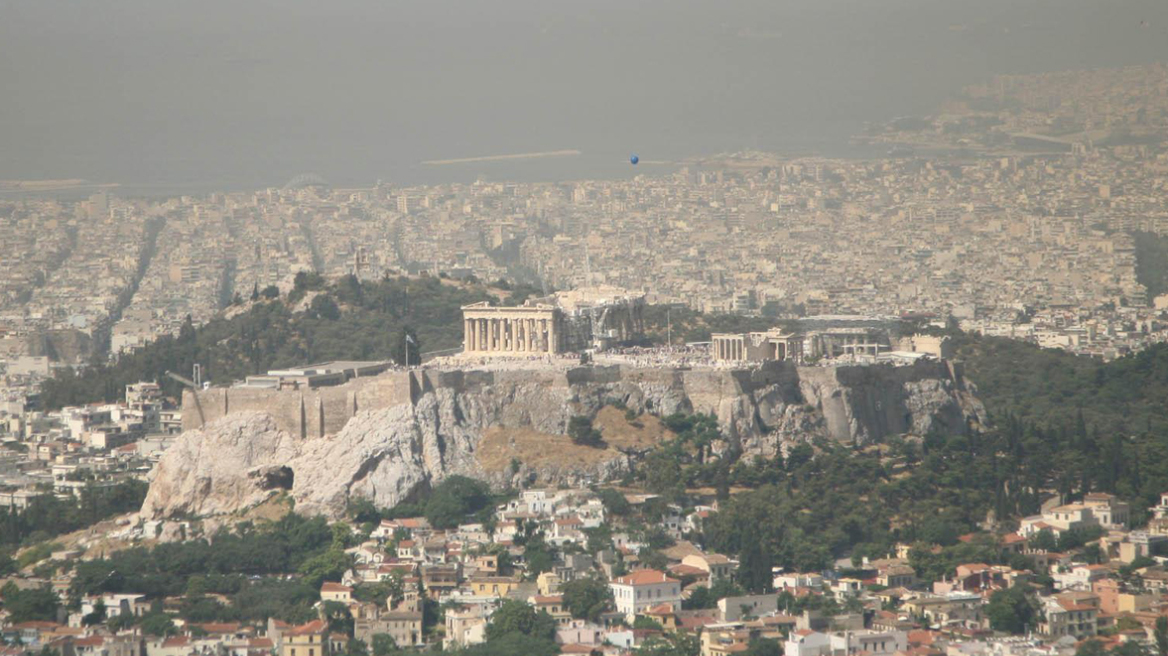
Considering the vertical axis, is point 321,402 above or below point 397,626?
above

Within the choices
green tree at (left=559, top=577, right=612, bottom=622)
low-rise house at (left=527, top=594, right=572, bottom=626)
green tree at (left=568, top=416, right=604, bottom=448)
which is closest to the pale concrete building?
green tree at (left=568, top=416, right=604, bottom=448)

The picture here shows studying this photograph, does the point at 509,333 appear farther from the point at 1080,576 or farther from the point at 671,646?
the point at 671,646

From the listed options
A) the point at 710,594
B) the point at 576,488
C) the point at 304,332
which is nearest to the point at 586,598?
the point at 710,594

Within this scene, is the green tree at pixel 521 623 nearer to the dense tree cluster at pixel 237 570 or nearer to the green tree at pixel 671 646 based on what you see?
the green tree at pixel 671 646

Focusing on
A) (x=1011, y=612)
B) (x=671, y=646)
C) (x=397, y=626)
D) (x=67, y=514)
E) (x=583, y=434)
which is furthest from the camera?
(x=67, y=514)

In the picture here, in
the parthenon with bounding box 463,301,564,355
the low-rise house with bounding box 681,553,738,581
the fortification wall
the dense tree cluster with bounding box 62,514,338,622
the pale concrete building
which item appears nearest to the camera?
the dense tree cluster with bounding box 62,514,338,622

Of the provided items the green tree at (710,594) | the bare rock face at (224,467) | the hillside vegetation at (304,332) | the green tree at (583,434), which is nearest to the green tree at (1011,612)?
the green tree at (710,594)

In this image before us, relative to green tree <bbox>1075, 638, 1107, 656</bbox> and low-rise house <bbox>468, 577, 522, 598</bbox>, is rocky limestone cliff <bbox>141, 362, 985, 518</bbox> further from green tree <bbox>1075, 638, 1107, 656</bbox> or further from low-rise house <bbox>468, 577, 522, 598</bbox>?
green tree <bbox>1075, 638, 1107, 656</bbox>

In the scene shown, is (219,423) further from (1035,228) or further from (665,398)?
(1035,228)
